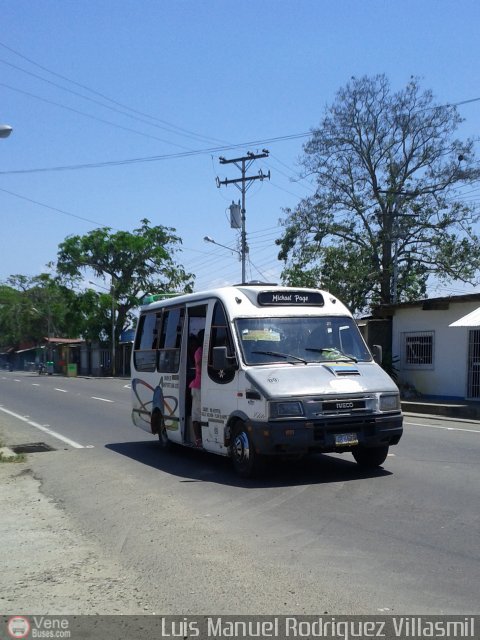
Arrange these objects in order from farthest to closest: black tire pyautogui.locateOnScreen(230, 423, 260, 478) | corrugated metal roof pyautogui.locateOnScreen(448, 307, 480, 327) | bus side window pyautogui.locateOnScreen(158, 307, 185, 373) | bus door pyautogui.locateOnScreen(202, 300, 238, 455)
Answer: corrugated metal roof pyautogui.locateOnScreen(448, 307, 480, 327) → bus side window pyautogui.locateOnScreen(158, 307, 185, 373) → bus door pyautogui.locateOnScreen(202, 300, 238, 455) → black tire pyautogui.locateOnScreen(230, 423, 260, 478)

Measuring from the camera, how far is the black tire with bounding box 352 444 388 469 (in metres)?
10.2

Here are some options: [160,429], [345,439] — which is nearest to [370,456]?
[345,439]

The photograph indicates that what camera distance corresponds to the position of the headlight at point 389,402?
9.70 meters

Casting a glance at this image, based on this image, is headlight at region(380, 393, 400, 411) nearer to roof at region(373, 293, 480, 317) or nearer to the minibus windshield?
the minibus windshield

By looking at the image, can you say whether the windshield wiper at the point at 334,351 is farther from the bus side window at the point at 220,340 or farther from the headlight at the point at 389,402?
the bus side window at the point at 220,340

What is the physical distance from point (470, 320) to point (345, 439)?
13.5m

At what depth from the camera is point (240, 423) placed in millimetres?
9836

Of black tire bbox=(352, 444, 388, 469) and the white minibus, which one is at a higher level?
the white minibus

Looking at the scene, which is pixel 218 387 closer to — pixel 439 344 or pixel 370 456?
pixel 370 456

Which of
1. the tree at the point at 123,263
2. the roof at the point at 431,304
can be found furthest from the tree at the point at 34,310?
the roof at the point at 431,304

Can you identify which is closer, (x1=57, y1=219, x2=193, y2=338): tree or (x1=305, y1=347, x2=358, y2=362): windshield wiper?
(x1=305, y1=347, x2=358, y2=362): windshield wiper

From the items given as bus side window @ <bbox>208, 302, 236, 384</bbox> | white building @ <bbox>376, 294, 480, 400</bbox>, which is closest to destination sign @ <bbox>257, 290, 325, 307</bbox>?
bus side window @ <bbox>208, 302, 236, 384</bbox>

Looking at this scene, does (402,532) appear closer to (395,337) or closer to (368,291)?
(395,337)

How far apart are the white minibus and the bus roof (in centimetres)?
1
